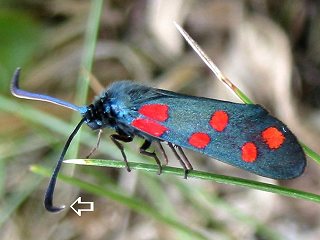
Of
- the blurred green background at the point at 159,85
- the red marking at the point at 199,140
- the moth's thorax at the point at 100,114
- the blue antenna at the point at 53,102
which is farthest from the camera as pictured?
the blurred green background at the point at 159,85

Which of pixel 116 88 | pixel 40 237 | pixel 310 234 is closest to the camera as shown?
Result: pixel 116 88

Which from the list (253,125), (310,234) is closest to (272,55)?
(310,234)

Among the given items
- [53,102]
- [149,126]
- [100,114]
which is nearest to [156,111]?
[149,126]

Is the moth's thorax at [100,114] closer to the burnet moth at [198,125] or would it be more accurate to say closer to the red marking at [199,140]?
the burnet moth at [198,125]

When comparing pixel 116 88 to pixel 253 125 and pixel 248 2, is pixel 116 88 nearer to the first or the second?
pixel 253 125

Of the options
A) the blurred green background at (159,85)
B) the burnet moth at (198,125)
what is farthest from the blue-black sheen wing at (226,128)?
the blurred green background at (159,85)

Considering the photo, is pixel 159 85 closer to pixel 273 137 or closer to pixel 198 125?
pixel 198 125
